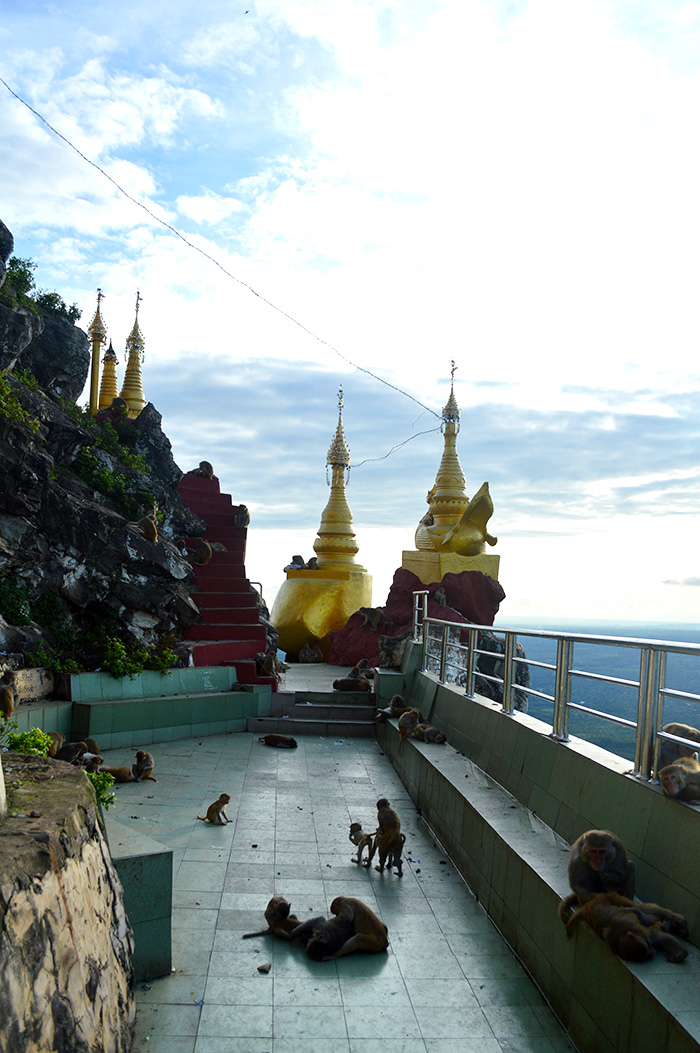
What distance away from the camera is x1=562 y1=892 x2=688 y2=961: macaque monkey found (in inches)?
135

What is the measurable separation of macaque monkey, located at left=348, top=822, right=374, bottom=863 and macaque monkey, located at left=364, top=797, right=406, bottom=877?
0.08 m

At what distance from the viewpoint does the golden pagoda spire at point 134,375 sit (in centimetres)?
2673

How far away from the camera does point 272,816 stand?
311 inches

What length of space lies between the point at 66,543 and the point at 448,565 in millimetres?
10492

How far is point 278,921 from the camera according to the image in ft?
16.8

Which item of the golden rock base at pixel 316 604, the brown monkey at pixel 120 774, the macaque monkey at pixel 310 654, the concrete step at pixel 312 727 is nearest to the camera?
the brown monkey at pixel 120 774

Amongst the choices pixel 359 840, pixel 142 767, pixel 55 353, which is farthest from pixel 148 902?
pixel 55 353

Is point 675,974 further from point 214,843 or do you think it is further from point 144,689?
point 144,689

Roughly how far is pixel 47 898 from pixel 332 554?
2031 cm

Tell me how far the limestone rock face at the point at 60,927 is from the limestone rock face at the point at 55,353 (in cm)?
1423

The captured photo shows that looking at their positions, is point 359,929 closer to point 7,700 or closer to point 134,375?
point 7,700

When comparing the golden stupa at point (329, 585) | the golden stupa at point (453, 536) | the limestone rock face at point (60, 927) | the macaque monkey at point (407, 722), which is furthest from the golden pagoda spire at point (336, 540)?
the limestone rock face at point (60, 927)

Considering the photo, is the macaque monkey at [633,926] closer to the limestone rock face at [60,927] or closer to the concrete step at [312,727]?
the limestone rock face at [60,927]

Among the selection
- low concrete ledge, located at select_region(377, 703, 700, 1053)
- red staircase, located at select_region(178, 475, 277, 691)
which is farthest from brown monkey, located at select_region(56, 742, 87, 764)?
red staircase, located at select_region(178, 475, 277, 691)
